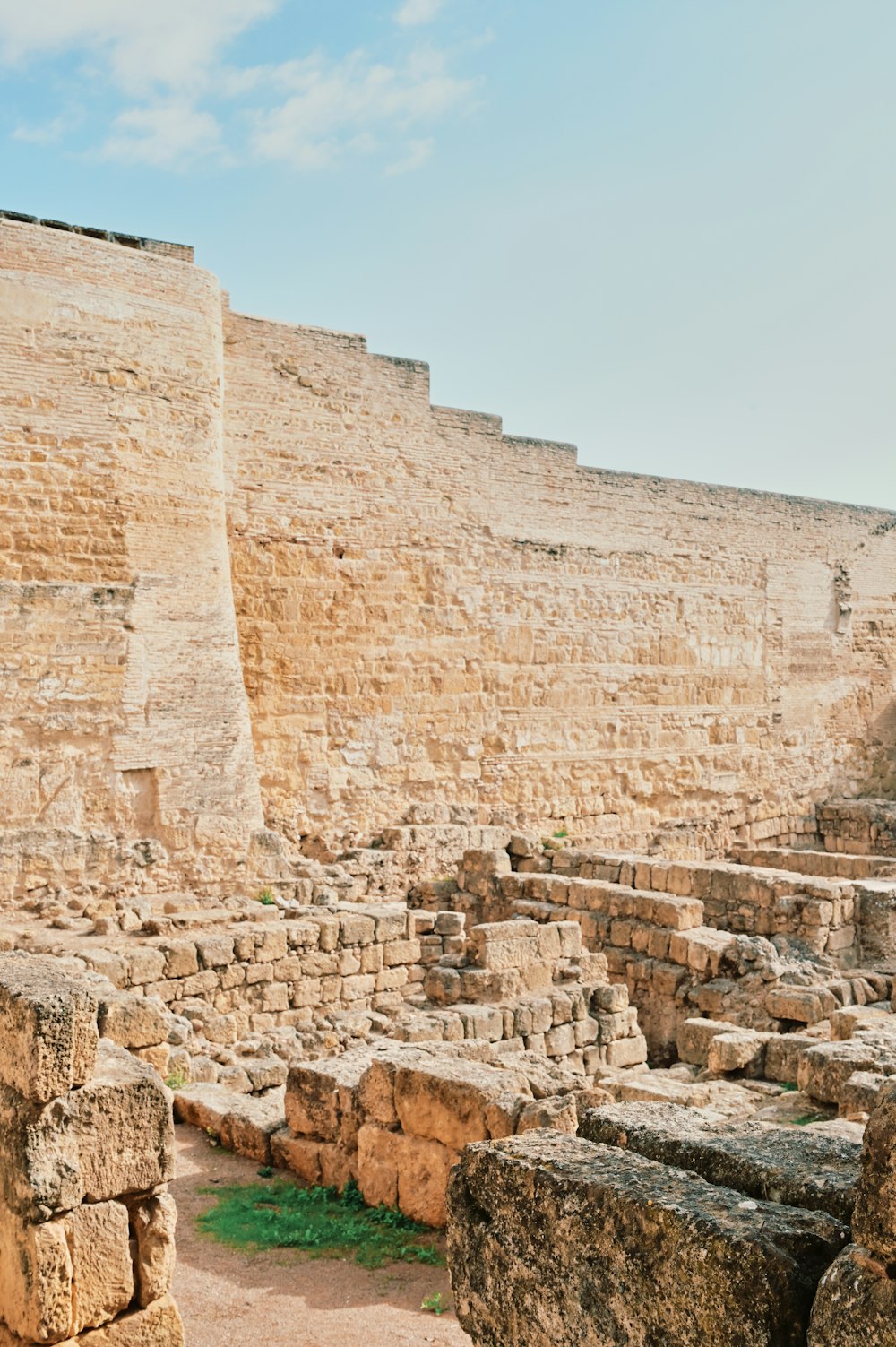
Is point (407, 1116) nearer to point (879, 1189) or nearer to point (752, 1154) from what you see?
point (752, 1154)

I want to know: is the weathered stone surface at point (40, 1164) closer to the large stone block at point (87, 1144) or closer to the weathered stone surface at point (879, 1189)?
the large stone block at point (87, 1144)

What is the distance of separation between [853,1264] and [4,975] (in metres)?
3.30

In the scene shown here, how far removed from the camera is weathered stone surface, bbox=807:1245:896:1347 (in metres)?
1.93

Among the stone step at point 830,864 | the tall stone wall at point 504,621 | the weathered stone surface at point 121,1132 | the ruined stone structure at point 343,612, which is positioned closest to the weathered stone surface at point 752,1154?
the weathered stone surface at point 121,1132

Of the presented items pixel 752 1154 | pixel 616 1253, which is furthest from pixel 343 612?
pixel 616 1253

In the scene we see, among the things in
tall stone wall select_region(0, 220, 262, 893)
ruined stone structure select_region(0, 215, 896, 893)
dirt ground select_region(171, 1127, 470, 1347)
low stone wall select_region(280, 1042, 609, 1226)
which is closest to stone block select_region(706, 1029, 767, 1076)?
low stone wall select_region(280, 1042, 609, 1226)

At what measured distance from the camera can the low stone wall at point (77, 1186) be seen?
3.79 m

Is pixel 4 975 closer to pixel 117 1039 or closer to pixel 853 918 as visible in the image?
pixel 117 1039

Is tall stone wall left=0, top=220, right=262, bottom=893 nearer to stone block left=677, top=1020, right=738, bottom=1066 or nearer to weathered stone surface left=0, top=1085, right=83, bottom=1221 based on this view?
stone block left=677, top=1020, right=738, bottom=1066

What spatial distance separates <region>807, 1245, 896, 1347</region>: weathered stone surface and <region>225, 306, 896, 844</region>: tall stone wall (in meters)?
12.6

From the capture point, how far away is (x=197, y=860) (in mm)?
12203

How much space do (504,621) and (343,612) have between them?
2.87 m

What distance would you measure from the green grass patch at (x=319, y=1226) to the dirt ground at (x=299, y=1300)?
0.08m

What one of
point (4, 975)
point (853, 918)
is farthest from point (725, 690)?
point (4, 975)
